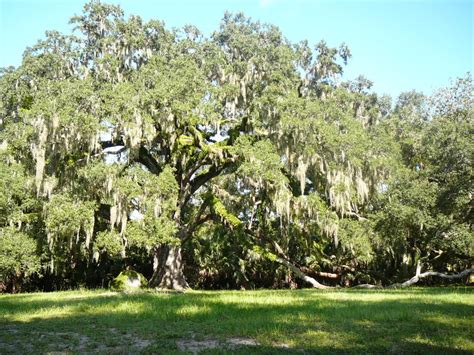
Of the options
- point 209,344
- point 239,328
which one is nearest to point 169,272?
point 239,328

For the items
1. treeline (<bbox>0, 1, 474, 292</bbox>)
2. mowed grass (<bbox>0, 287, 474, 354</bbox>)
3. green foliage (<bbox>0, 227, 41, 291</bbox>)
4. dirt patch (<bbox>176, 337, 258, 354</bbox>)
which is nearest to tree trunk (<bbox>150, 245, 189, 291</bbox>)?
treeline (<bbox>0, 1, 474, 292</bbox>)

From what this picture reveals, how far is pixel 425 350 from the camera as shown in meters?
5.79

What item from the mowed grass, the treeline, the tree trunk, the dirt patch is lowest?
the dirt patch

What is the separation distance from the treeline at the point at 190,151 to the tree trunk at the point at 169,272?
94 mm

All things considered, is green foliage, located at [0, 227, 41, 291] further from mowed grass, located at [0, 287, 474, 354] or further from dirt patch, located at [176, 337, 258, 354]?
dirt patch, located at [176, 337, 258, 354]

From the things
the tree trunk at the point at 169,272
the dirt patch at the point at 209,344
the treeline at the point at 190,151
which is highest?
the treeline at the point at 190,151

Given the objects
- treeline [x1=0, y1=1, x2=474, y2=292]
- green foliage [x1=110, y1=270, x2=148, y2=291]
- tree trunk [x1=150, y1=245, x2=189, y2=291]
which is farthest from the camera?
tree trunk [x1=150, y1=245, x2=189, y2=291]

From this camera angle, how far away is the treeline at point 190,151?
17984mm

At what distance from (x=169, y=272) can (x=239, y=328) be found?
14.3m

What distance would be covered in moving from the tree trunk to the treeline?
0.09m

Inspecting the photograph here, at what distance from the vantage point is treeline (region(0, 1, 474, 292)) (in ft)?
59.0

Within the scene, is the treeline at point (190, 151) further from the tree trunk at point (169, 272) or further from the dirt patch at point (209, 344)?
the dirt patch at point (209, 344)

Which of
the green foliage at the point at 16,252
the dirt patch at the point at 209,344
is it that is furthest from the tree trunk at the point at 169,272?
the dirt patch at the point at 209,344

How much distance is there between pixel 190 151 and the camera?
67.7 feet
